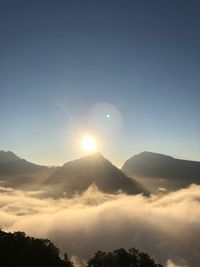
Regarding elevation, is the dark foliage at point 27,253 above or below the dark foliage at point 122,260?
above

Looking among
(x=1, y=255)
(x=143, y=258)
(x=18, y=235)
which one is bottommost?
(x=143, y=258)

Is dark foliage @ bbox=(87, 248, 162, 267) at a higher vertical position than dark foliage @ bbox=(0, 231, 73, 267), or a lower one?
lower

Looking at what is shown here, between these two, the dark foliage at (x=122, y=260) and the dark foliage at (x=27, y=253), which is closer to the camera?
the dark foliage at (x=27, y=253)

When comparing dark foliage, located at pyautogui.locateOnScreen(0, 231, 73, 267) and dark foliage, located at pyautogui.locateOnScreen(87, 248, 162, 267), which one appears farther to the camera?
dark foliage, located at pyautogui.locateOnScreen(87, 248, 162, 267)

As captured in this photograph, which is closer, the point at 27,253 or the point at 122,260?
the point at 122,260

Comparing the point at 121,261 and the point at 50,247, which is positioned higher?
the point at 50,247

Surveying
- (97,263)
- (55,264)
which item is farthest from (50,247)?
(97,263)

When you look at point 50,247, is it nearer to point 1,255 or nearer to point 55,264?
point 55,264

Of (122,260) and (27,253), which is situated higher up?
(27,253)
